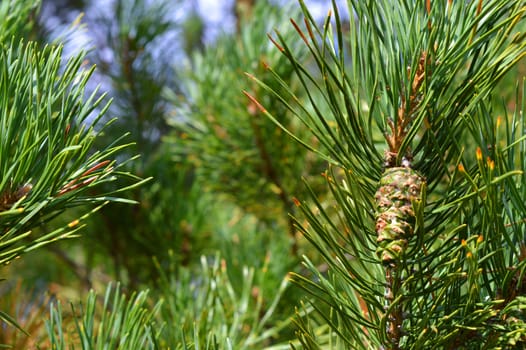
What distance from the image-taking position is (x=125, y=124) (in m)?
1.04

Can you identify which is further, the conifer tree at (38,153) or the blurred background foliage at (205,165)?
the blurred background foliage at (205,165)

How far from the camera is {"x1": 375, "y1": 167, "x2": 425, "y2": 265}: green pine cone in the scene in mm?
346

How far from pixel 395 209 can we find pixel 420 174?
1.2 inches

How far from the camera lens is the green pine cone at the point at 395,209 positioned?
13.6 inches

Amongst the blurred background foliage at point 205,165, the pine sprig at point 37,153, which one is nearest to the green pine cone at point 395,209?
the pine sprig at point 37,153

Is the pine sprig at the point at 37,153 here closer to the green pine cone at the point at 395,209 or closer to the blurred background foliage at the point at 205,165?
the green pine cone at the point at 395,209

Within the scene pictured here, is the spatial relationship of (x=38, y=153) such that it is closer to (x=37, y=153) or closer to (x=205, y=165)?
(x=37, y=153)

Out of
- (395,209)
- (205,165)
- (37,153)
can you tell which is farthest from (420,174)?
(205,165)

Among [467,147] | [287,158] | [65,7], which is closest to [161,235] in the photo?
[287,158]

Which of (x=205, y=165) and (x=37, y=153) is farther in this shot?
(x=205, y=165)

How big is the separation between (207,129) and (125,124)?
186 mm

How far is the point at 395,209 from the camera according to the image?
0.35 metres

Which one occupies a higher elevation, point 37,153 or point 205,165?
point 205,165

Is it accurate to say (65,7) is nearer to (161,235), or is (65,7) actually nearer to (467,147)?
(161,235)
